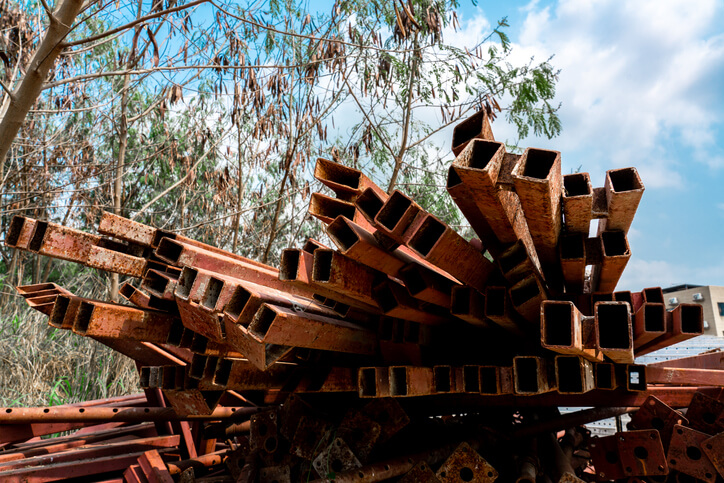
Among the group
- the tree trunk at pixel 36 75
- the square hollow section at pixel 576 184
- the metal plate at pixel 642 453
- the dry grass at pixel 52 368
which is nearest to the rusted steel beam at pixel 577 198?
the square hollow section at pixel 576 184

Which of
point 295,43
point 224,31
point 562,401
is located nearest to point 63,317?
point 562,401

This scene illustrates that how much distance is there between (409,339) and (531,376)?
66 cm

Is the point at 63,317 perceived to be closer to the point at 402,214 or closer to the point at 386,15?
the point at 402,214

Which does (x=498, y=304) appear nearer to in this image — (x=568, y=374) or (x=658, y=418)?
(x=568, y=374)

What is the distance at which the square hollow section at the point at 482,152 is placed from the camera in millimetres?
1750

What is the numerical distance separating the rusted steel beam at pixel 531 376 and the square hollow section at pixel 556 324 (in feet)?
1.18

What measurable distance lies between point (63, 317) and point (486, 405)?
2.27 meters

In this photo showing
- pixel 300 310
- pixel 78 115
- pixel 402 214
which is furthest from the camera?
pixel 78 115

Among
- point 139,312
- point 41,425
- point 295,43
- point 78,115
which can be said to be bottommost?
point 41,425

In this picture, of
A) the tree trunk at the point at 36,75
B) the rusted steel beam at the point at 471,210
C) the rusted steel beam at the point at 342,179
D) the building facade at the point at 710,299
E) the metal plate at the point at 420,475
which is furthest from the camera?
the building facade at the point at 710,299

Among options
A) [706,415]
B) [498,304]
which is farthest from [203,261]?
[706,415]

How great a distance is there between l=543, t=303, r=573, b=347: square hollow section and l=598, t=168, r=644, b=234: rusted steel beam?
46 cm

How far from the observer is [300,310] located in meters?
2.40

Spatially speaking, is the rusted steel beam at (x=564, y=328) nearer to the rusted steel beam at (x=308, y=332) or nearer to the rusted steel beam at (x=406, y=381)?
the rusted steel beam at (x=406, y=381)
